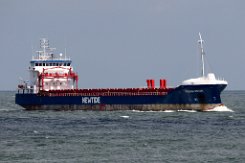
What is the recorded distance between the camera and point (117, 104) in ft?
313

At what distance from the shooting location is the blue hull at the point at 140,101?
8819 centimetres

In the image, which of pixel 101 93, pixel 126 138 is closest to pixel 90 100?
pixel 101 93

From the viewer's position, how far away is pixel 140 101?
93000 mm

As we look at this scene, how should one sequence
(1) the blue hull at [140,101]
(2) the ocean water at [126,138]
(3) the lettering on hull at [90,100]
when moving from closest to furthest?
1. (2) the ocean water at [126,138]
2. (1) the blue hull at [140,101]
3. (3) the lettering on hull at [90,100]

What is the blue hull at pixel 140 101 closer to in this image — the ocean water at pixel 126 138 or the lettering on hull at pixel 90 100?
the lettering on hull at pixel 90 100

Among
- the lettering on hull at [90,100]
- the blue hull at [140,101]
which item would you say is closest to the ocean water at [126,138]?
the blue hull at [140,101]

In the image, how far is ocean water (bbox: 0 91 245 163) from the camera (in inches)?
1988

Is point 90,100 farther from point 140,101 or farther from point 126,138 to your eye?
point 126,138

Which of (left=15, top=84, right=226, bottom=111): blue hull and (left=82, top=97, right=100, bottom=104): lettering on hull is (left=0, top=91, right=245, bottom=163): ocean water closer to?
(left=15, top=84, right=226, bottom=111): blue hull

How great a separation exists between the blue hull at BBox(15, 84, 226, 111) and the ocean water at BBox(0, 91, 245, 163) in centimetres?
264

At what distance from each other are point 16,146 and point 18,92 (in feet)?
161

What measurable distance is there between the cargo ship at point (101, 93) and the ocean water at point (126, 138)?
9.27 feet

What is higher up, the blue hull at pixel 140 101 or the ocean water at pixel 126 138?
the blue hull at pixel 140 101

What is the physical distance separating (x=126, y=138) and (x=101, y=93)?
35860mm
